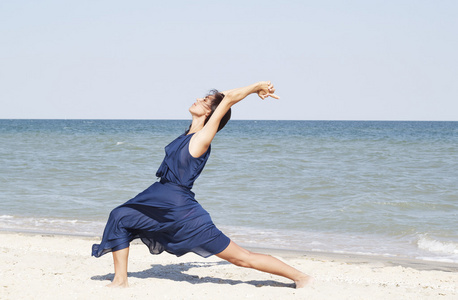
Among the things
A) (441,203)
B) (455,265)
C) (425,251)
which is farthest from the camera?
(441,203)

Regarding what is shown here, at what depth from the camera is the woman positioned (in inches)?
163

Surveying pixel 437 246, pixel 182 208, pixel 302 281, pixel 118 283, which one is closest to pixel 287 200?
pixel 437 246

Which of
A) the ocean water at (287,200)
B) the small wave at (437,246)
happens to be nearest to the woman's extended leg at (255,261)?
the ocean water at (287,200)

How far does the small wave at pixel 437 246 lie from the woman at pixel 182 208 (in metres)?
3.81

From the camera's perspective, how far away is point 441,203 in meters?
10.4

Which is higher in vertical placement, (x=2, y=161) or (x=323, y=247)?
(x=323, y=247)

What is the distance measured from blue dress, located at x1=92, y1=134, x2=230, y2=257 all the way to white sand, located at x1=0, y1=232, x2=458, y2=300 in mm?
434

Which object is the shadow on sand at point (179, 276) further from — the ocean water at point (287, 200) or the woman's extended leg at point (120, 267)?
the ocean water at point (287, 200)

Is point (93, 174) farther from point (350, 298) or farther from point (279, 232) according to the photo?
point (350, 298)

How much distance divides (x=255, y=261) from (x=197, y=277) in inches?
37.3
